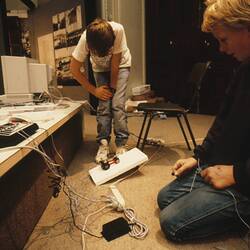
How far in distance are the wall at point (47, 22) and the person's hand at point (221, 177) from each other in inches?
117

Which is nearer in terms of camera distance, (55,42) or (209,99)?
(209,99)

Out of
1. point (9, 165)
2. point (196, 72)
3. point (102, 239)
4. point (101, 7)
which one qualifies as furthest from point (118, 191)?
point (101, 7)

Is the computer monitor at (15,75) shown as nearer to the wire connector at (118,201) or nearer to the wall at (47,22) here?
the wire connector at (118,201)

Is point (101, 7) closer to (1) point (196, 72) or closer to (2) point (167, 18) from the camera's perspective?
(2) point (167, 18)

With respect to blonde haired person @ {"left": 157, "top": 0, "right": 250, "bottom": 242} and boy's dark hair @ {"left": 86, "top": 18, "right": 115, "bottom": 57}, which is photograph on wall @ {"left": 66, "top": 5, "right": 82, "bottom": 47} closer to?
boy's dark hair @ {"left": 86, "top": 18, "right": 115, "bottom": 57}

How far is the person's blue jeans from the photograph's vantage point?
35.3 inches

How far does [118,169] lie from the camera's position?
1.47m

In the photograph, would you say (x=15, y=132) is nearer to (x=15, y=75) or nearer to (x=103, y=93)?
(x=103, y=93)

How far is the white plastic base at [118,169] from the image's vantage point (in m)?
1.44

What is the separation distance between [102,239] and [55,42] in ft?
12.0

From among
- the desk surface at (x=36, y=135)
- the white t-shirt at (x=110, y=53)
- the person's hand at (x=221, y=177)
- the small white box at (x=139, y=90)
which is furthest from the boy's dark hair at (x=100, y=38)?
the small white box at (x=139, y=90)

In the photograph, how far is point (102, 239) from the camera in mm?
984

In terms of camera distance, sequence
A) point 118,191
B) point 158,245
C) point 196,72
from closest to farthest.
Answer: point 158,245
point 118,191
point 196,72

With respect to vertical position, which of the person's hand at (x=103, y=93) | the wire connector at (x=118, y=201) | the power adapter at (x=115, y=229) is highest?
the person's hand at (x=103, y=93)
